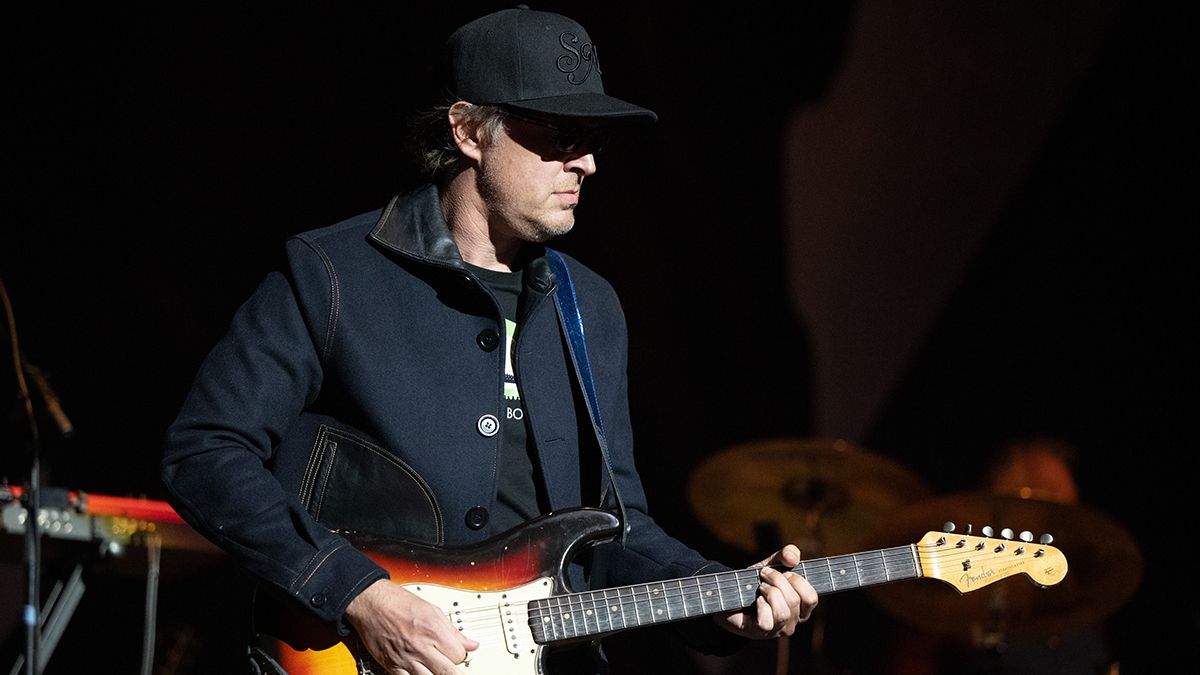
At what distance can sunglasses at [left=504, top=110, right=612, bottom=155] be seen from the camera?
124 inches

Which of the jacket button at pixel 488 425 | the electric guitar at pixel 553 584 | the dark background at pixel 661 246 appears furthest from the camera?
the dark background at pixel 661 246

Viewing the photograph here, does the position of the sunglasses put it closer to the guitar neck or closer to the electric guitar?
the electric guitar

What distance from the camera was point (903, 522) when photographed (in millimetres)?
5871

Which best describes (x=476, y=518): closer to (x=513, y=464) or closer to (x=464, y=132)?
(x=513, y=464)

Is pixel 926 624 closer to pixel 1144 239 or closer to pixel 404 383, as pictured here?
pixel 1144 239

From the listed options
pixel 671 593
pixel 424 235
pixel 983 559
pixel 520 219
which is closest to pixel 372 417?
pixel 424 235

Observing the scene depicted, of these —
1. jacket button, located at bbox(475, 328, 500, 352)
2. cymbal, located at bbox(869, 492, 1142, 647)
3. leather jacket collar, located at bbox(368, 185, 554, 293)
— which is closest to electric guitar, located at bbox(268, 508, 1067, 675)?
jacket button, located at bbox(475, 328, 500, 352)

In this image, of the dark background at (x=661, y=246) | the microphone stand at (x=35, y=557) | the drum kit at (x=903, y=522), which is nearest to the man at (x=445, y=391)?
the microphone stand at (x=35, y=557)

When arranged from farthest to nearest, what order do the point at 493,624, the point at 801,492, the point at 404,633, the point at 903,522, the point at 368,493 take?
1. the point at 801,492
2. the point at 903,522
3. the point at 368,493
4. the point at 493,624
5. the point at 404,633

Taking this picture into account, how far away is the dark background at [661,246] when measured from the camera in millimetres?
4449

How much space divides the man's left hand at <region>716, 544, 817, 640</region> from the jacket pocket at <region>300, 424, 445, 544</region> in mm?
726

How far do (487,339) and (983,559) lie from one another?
1305 millimetres

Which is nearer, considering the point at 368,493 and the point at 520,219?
the point at 368,493

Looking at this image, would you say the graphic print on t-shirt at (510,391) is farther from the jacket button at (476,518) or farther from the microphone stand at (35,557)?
the microphone stand at (35,557)
